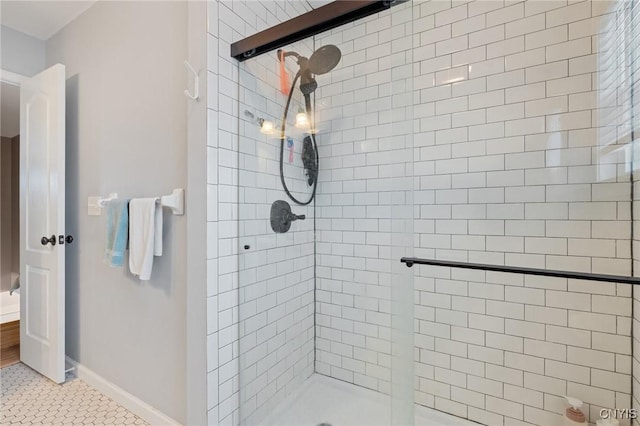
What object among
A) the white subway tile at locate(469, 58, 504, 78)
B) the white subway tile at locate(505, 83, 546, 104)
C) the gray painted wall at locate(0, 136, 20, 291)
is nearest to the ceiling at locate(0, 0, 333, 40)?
the white subway tile at locate(469, 58, 504, 78)

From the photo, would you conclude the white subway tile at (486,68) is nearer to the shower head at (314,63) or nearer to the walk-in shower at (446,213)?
the walk-in shower at (446,213)

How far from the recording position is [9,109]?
310 cm

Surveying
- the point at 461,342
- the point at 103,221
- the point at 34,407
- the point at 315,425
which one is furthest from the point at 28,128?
the point at 461,342

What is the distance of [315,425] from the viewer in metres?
1.57

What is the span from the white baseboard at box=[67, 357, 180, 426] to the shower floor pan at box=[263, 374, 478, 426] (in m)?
0.58

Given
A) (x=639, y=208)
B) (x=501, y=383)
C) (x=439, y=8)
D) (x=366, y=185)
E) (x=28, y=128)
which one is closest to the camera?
(x=639, y=208)

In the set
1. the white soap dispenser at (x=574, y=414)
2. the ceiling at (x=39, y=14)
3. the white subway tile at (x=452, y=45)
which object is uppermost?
the ceiling at (x=39, y=14)

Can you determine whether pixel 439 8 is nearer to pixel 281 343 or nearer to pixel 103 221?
pixel 281 343

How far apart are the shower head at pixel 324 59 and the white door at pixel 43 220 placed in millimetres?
1703

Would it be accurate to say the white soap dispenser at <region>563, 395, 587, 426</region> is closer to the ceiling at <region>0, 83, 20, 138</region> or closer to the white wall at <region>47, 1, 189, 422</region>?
the white wall at <region>47, 1, 189, 422</region>

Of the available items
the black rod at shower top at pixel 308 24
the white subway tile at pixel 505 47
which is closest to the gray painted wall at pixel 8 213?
the black rod at shower top at pixel 308 24

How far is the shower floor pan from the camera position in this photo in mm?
1583

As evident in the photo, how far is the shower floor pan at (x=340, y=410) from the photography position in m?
1.58

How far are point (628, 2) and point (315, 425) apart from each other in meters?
2.49
